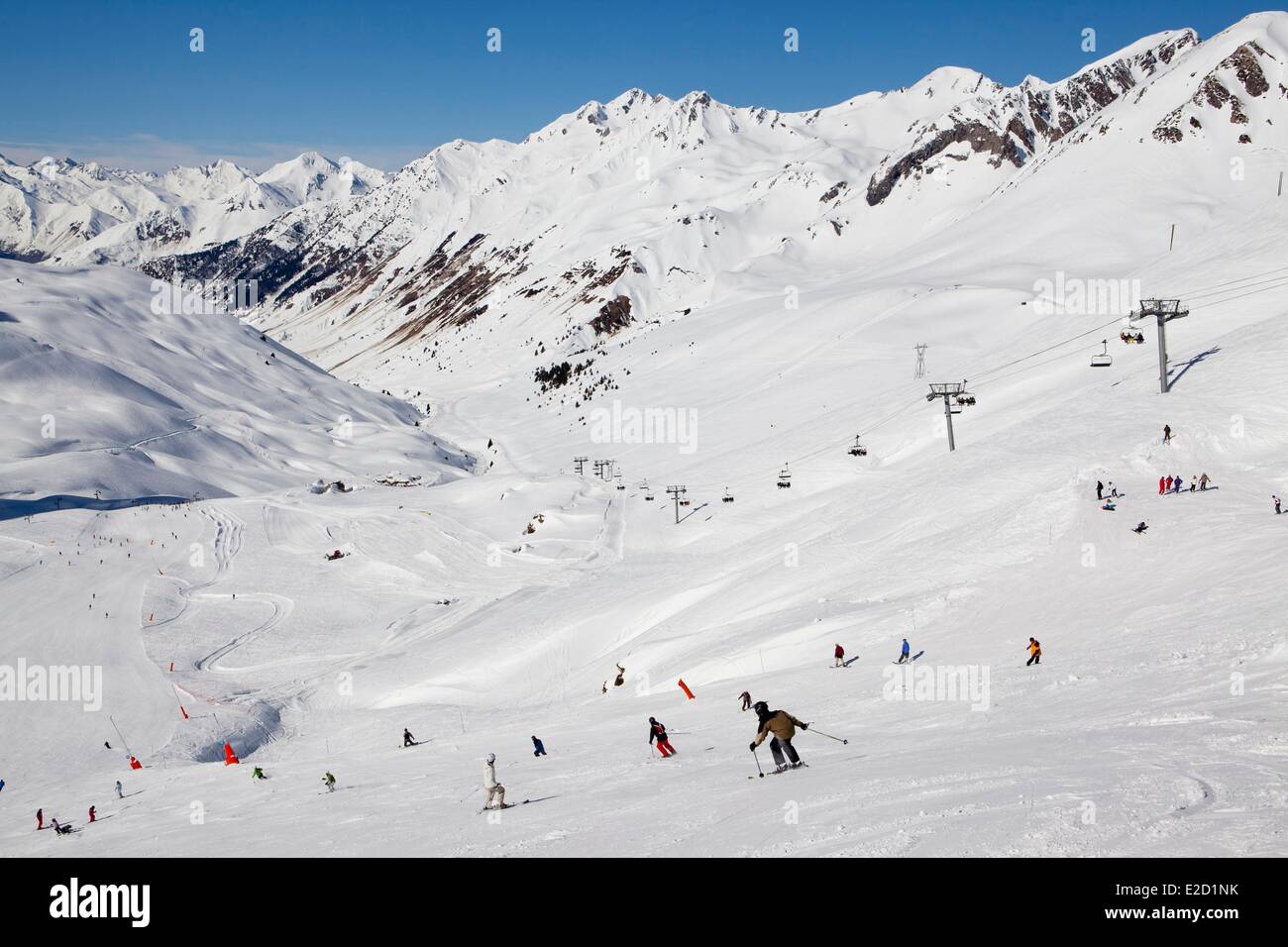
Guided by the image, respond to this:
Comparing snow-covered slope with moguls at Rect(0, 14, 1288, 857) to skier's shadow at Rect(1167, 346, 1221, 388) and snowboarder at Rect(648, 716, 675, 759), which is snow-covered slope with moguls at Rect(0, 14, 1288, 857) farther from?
snowboarder at Rect(648, 716, 675, 759)

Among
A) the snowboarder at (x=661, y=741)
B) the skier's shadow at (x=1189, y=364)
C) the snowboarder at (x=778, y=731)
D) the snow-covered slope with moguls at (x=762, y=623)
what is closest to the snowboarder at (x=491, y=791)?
the snow-covered slope with moguls at (x=762, y=623)

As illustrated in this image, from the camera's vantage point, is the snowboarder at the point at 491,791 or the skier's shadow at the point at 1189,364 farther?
the skier's shadow at the point at 1189,364

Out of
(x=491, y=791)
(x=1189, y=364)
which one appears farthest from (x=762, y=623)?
(x=1189, y=364)

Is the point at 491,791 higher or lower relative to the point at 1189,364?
lower

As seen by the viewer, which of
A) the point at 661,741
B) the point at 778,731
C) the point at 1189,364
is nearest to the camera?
the point at 778,731

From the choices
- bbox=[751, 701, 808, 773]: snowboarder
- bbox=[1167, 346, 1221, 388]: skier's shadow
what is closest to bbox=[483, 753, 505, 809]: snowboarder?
bbox=[751, 701, 808, 773]: snowboarder

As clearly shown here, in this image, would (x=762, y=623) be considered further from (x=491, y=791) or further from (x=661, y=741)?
(x=491, y=791)

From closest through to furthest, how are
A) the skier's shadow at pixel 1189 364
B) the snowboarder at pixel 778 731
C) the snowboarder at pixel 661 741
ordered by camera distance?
the snowboarder at pixel 778 731 → the snowboarder at pixel 661 741 → the skier's shadow at pixel 1189 364

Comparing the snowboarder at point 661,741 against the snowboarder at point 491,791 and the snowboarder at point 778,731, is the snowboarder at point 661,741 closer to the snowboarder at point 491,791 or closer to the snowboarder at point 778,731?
the snowboarder at point 778,731

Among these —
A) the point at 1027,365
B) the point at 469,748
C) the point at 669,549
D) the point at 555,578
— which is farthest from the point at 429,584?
the point at 1027,365
